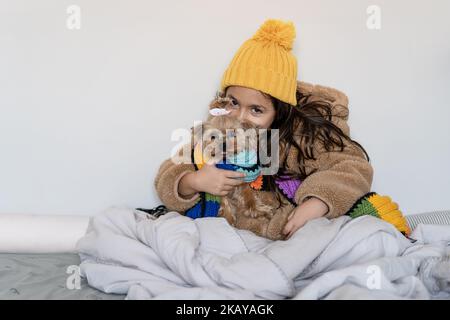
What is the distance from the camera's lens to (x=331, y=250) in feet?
3.53

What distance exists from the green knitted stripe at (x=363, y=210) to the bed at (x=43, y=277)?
0.60m

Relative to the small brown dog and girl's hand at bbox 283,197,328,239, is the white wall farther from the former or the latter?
girl's hand at bbox 283,197,328,239

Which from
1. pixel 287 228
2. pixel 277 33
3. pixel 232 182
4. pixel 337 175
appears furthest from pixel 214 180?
pixel 277 33

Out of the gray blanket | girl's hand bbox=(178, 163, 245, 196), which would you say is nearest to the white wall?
girl's hand bbox=(178, 163, 245, 196)

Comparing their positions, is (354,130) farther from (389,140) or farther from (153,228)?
(153,228)

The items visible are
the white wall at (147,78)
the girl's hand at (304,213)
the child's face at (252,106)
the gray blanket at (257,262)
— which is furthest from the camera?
the white wall at (147,78)

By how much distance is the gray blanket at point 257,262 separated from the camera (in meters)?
0.92

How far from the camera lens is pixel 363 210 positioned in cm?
132

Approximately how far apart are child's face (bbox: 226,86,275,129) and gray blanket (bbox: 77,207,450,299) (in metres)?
0.30

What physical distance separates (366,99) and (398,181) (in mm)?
291

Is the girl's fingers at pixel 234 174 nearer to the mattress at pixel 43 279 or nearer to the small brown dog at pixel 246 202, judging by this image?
the small brown dog at pixel 246 202

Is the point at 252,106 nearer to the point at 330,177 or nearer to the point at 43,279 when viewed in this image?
the point at 330,177

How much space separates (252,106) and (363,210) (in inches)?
15.3

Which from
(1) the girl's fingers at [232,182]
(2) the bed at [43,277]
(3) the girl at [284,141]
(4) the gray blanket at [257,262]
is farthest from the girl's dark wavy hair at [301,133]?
(2) the bed at [43,277]
